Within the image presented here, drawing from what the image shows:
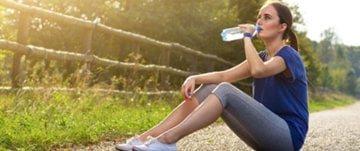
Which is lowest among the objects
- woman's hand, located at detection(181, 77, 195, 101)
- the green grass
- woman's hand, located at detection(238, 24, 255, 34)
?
the green grass

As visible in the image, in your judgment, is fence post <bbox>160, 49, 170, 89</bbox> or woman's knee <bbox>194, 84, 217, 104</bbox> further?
fence post <bbox>160, 49, 170, 89</bbox>

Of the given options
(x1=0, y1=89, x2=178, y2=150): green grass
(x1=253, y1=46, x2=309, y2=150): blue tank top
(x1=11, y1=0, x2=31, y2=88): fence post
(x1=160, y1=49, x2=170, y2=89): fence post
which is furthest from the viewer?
(x1=160, y1=49, x2=170, y2=89): fence post

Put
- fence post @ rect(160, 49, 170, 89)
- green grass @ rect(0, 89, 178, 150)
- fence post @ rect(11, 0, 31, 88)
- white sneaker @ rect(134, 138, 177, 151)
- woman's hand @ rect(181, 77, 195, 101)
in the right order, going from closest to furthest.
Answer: white sneaker @ rect(134, 138, 177, 151) → woman's hand @ rect(181, 77, 195, 101) → green grass @ rect(0, 89, 178, 150) → fence post @ rect(11, 0, 31, 88) → fence post @ rect(160, 49, 170, 89)

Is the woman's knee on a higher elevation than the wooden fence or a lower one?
higher

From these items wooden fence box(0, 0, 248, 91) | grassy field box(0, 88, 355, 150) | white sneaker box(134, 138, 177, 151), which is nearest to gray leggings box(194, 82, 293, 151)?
white sneaker box(134, 138, 177, 151)

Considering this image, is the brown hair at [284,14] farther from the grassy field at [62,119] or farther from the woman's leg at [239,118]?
the grassy field at [62,119]

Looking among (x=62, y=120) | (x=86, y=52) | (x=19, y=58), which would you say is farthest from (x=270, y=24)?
(x=86, y=52)

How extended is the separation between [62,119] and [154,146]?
7.14 feet

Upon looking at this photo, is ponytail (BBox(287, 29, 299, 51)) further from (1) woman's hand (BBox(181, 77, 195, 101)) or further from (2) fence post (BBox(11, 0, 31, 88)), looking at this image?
(2) fence post (BBox(11, 0, 31, 88))

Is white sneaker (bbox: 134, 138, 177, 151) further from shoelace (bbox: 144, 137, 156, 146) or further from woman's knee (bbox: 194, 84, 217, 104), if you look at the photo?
woman's knee (bbox: 194, 84, 217, 104)

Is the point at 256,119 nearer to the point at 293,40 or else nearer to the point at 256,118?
the point at 256,118

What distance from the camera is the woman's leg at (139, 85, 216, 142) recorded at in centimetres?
376

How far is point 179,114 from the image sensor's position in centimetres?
382

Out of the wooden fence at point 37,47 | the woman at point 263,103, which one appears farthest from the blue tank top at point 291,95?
the wooden fence at point 37,47
